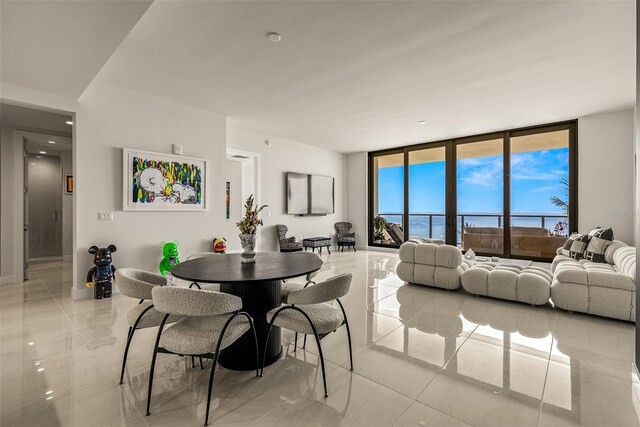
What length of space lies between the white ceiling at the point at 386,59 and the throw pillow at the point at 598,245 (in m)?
2.13

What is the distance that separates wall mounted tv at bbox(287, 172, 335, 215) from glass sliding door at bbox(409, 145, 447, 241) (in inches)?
90.8

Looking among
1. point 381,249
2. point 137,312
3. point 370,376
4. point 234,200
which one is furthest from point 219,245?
point 381,249

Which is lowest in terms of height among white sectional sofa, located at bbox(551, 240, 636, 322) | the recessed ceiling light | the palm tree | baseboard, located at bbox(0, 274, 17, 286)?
baseboard, located at bbox(0, 274, 17, 286)

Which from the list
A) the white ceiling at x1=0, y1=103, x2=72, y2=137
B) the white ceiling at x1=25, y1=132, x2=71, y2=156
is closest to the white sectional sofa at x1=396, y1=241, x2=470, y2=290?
the white ceiling at x1=0, y1=103, x2=72, y2=137

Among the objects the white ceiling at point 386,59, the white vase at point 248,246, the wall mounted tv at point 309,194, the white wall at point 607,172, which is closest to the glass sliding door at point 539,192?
the white wall at point 607,172

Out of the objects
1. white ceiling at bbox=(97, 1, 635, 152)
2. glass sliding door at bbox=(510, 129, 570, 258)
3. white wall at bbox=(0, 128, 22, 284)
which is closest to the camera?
white ceiling at bbox=(97, 1, 635, 152)

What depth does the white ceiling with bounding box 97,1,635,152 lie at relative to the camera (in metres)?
2.63

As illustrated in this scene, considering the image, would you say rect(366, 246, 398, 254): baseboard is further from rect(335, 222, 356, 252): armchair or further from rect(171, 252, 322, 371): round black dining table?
rect(171, 252, 322, 371): round black dining table

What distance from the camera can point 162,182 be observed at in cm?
461

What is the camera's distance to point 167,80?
3.93 meters

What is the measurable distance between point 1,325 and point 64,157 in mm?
5603

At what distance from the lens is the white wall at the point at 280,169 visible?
6.70 metres

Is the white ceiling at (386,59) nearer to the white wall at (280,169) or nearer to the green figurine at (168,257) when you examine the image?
the white wall at (280,169)

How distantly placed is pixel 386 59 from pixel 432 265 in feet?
9.59
